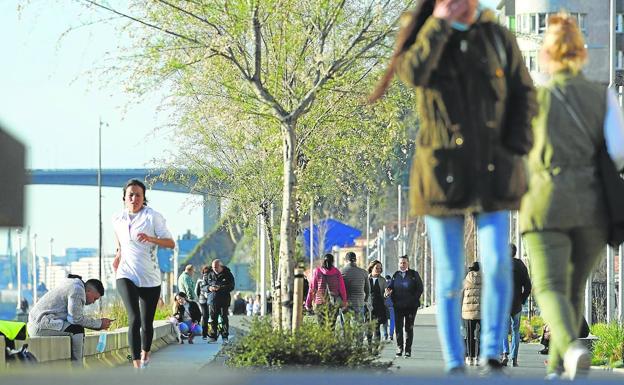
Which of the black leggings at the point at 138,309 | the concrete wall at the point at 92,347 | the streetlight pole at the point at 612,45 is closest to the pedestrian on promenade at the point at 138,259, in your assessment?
the black leggings at the point at 138,309

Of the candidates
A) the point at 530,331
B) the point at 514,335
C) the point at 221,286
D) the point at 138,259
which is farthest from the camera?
the point at 530,331

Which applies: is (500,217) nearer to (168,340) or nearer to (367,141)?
(367,141)

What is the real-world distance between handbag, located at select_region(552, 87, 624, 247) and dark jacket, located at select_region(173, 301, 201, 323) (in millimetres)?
28592

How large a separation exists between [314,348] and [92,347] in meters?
5.83

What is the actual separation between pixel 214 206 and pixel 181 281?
21.6m

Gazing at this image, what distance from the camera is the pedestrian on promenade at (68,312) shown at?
16.9 m

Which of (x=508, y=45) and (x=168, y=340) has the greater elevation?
(x=508, y=45)

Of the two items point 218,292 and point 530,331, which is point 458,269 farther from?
point 530,331

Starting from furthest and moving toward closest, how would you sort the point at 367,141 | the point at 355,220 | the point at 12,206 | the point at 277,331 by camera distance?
the point at 355,220, the point at 367,141, the point at 277,331, the point at 12,206

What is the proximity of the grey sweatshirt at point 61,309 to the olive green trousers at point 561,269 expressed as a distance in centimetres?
960

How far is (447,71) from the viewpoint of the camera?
24.6 feet

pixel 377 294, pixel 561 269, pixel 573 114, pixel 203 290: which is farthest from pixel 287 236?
pixel 203 290

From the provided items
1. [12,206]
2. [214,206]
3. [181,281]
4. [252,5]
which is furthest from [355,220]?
[12,206]

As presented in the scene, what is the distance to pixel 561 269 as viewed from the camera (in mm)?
7727
